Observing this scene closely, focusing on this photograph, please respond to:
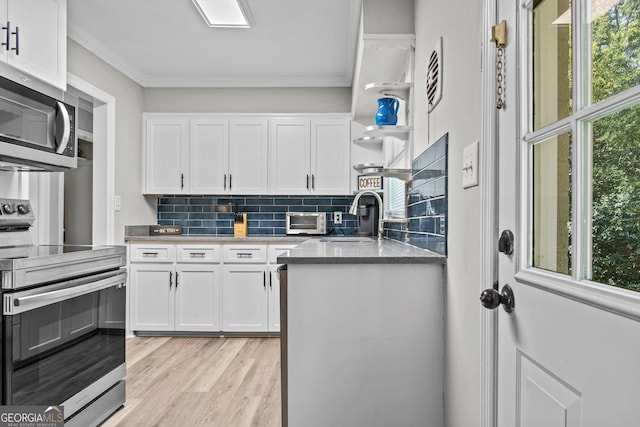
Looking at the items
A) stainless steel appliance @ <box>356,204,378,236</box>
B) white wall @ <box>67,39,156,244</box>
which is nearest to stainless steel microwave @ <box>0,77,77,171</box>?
white wall @ <box>67,39,156,244</box>

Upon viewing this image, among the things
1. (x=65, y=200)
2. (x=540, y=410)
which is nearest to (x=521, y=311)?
(x=540, y=410)

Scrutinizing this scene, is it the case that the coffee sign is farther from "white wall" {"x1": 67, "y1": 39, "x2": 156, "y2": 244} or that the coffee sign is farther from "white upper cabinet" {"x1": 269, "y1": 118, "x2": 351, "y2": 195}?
"white wall" {"x1": 67, "y1": 39, "x2": 156, "y2": 244}

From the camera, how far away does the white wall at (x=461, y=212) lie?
133 cm

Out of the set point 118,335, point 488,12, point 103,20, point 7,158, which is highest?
point 103,20

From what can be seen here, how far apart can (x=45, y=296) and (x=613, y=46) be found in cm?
205

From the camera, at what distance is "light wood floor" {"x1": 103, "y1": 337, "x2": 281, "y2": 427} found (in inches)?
89.5

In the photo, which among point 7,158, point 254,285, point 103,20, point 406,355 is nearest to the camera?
point 406,355

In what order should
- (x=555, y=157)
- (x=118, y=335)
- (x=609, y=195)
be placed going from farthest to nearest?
(x=118, y=335) → (x=555, y=157) → (x=609, y=195)

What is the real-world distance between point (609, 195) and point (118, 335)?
235 cm

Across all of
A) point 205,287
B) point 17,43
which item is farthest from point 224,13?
point 205,287

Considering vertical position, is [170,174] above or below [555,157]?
above

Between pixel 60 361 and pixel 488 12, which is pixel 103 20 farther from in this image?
pixel 488 12

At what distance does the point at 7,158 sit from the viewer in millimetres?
2076

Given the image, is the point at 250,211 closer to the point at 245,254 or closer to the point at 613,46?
the point at 245,254
